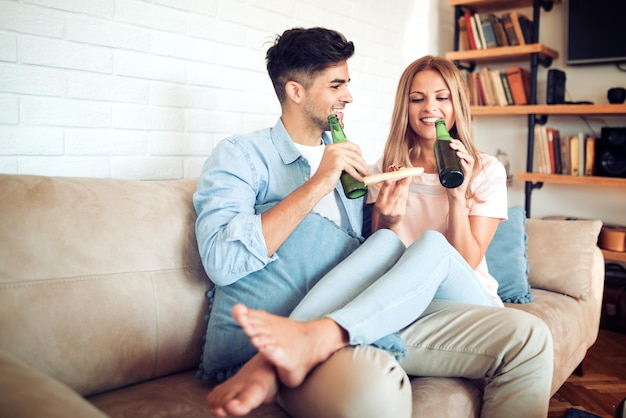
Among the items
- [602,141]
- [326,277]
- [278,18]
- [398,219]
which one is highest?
[278,18]

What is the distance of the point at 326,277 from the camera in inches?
47.4

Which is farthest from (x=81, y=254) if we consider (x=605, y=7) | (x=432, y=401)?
(x=605, y=7)

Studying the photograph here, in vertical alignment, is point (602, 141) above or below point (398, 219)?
above

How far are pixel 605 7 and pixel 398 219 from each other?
2.17 m

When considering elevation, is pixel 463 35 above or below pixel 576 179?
above

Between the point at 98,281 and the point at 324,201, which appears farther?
the point at 324,201

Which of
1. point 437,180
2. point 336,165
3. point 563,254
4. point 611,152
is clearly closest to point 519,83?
point 611,152

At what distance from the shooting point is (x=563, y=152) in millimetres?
3012

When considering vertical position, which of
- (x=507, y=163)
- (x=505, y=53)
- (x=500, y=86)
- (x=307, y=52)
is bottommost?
(x=507, y=163)

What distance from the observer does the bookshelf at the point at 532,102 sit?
2.78 metres

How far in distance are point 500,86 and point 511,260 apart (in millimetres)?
1613

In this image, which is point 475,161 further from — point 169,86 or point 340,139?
point 169,86

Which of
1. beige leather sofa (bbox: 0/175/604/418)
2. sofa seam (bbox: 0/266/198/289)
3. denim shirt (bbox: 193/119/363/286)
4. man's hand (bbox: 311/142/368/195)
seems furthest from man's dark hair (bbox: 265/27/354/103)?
sofa seam (bbox: 0/266/198/289)

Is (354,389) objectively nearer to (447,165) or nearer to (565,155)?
(447,165)
